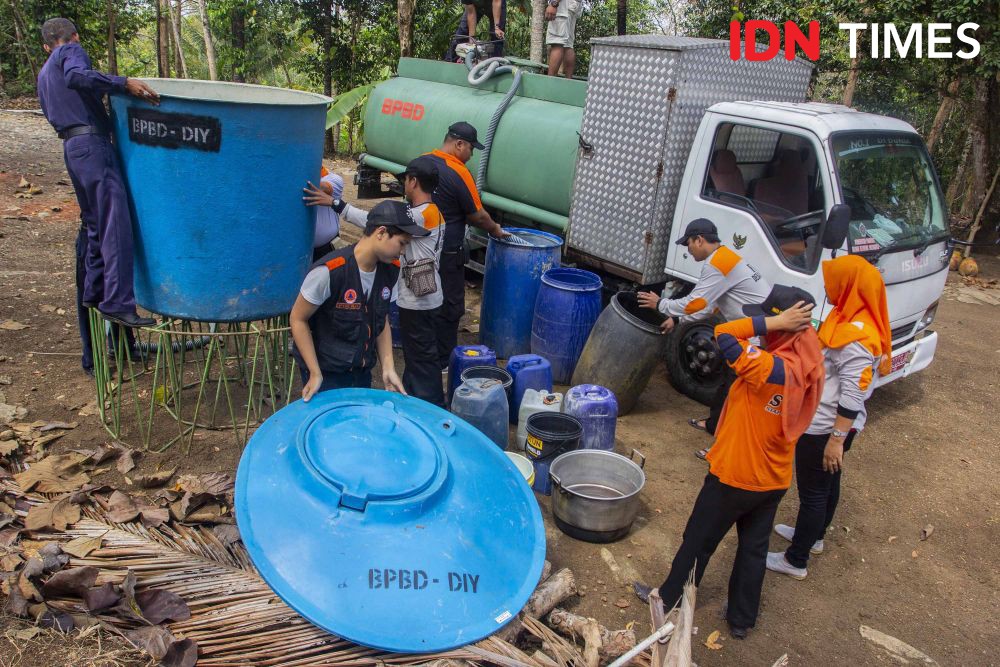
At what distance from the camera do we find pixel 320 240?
523cm

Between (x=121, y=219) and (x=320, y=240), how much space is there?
5.06 ft

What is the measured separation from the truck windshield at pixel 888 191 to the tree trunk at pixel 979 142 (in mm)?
6080

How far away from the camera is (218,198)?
3717 mm

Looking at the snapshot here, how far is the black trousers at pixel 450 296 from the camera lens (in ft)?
18.3

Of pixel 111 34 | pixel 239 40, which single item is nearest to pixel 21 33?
pixel 111 34

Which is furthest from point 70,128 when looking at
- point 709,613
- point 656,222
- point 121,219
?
point 709,613

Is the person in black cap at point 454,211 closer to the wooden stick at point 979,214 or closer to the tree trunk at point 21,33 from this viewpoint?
the wooden stick at point 979,214

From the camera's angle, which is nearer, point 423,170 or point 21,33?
point 423,170

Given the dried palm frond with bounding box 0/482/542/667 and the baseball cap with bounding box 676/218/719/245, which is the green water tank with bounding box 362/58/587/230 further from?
the dried palm frond with bounding box 0/482/542/667

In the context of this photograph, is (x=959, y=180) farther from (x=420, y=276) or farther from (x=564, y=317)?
(x=420, y=276)

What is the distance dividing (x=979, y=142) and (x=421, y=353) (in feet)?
33.1

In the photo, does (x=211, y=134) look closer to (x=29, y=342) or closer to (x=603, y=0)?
(x=29, y=342)

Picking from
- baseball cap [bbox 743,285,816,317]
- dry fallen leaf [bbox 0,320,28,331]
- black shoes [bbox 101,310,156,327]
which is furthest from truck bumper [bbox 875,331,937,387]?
dry fallen leaf [bbox 0,320,28,331]

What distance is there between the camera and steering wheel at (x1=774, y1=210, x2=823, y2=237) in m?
5.08
